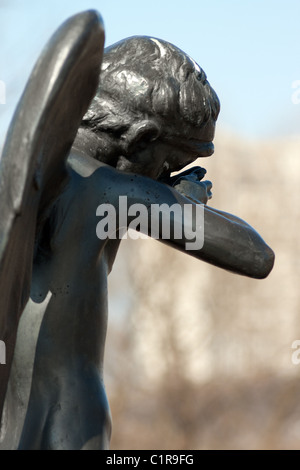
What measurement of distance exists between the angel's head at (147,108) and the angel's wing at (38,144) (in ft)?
0.78

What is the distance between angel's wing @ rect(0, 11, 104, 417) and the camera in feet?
6.00

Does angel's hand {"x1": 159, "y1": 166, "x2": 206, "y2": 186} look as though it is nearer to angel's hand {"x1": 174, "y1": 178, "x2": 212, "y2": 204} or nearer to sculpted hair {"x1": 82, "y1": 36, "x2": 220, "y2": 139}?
angel's hand {"x1": 174, "y1": 178, "x2": 212, "y2": 204}

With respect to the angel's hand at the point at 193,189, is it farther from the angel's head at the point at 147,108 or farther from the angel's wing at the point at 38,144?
the angel's wing at the point at 38,144

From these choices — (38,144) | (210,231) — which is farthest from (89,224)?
(38,144)

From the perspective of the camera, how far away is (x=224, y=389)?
11586 millimetres

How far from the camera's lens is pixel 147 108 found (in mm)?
2328

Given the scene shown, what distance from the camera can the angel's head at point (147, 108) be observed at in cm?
233

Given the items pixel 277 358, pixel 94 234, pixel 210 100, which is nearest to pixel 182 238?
pixel 94 234

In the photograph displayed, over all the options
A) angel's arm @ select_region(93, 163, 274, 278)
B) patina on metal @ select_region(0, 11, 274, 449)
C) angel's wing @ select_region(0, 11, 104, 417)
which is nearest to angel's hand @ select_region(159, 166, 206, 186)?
patina on metal @ select_region(0, 11, 274, 449)

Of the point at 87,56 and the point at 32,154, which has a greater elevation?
the point at 87,56

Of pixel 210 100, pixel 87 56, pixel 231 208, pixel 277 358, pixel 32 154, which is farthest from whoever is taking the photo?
pixel 231 208

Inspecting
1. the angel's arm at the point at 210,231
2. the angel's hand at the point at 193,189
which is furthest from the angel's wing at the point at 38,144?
the angel's hand at the point at 193,189

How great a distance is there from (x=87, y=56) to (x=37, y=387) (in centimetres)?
77
